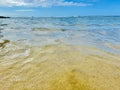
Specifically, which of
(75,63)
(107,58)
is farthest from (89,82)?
(107,58)

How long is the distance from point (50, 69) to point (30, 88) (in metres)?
1.61

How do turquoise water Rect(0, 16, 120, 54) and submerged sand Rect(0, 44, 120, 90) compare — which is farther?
turquoise water Rect(0, 16, 120, 54)

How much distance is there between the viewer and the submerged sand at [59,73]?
4.47m

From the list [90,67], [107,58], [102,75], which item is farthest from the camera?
[107,58]

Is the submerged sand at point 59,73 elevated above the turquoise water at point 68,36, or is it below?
above

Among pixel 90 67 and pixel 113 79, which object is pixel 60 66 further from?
pixel 113 79

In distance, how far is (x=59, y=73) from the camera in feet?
17.8

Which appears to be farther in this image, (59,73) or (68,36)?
(68,36)

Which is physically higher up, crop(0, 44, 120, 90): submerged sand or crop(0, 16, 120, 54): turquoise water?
crop(0, 44, 120, 90): submerged sand

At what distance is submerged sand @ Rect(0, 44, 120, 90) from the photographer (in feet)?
14.7

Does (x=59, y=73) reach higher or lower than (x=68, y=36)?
higher

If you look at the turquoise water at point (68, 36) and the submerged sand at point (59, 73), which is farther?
the turquoise water at point (68, 36)

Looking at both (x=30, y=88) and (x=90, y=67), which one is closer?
(x=30, y=88)

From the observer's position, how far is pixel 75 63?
655 centimetres
